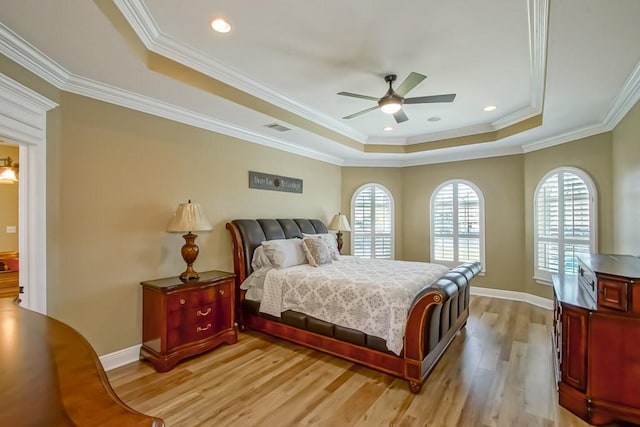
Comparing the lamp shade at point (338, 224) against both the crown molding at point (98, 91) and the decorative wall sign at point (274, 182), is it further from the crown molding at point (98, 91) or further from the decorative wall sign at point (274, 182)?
the crown molding at point (98, 91)

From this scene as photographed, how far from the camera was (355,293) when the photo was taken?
2920mm

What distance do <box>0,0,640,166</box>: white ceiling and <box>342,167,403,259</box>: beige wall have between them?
225cm

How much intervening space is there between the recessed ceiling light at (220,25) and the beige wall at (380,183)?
13.8ft

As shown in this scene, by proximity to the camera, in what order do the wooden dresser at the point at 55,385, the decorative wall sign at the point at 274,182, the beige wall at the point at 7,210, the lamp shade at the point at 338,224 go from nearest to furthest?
the wooden dresser at the point at 55,385 < the beige wall at the point at 7,210 < the decorative wall sign at the point at 274,182 < the lamp shade at the point at 338,224

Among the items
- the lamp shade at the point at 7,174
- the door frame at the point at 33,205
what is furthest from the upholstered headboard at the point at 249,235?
the lamp shade at the point at 7,174

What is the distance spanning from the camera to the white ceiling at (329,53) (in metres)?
2.05

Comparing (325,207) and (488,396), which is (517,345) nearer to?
(488,396)

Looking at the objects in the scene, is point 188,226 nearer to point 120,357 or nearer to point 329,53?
point 120,357

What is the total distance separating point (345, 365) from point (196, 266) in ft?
6.79

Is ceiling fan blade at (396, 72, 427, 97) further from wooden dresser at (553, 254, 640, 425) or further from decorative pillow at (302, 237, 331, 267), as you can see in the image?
decorative pillow at (302, 237, 331, 267)

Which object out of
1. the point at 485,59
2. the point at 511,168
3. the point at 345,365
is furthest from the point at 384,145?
the point at 345,365

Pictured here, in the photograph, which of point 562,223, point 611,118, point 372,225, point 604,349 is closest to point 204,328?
point 604,349

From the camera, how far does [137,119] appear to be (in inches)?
124

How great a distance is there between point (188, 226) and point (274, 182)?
73.3 inches
